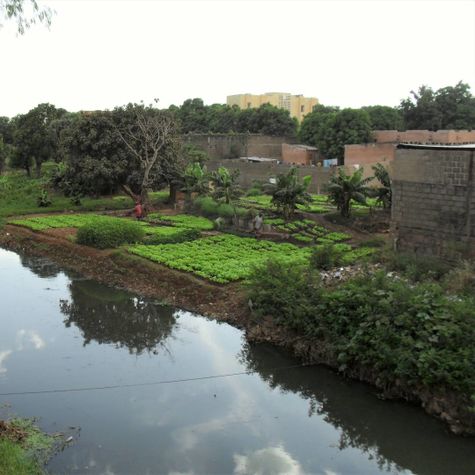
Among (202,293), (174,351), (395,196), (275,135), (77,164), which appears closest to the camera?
(174,351)

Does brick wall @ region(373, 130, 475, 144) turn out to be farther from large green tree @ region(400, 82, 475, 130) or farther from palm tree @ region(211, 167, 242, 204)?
palm tree @ region(211, 167, 242, 204)

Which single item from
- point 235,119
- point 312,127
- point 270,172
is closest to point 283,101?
point 235,119

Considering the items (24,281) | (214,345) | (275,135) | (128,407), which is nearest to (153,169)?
(24,281)

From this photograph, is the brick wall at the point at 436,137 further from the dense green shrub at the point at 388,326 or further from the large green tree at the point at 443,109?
the dense green shrub at the point at 388,326

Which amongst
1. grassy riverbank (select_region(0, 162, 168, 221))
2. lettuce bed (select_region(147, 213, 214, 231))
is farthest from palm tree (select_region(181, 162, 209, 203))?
grassy riverbank (select_region(0, 162, 168, 221))

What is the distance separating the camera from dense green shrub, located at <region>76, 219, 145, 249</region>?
1859cm

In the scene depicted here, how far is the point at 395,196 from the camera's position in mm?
15086

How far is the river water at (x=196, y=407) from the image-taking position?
7738mm

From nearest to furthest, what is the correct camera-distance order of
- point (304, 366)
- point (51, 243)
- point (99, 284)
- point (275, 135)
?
point (304, 366)
point (99, 284)
point (51, 243)
point (275, 135)

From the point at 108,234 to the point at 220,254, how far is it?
4.23 meters

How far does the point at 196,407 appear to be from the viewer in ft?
29.9

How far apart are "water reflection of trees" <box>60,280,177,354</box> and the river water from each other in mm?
68

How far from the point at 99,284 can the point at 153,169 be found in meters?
11.0

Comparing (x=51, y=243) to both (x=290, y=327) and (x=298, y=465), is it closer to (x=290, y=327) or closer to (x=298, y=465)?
(x=290, y=327)
